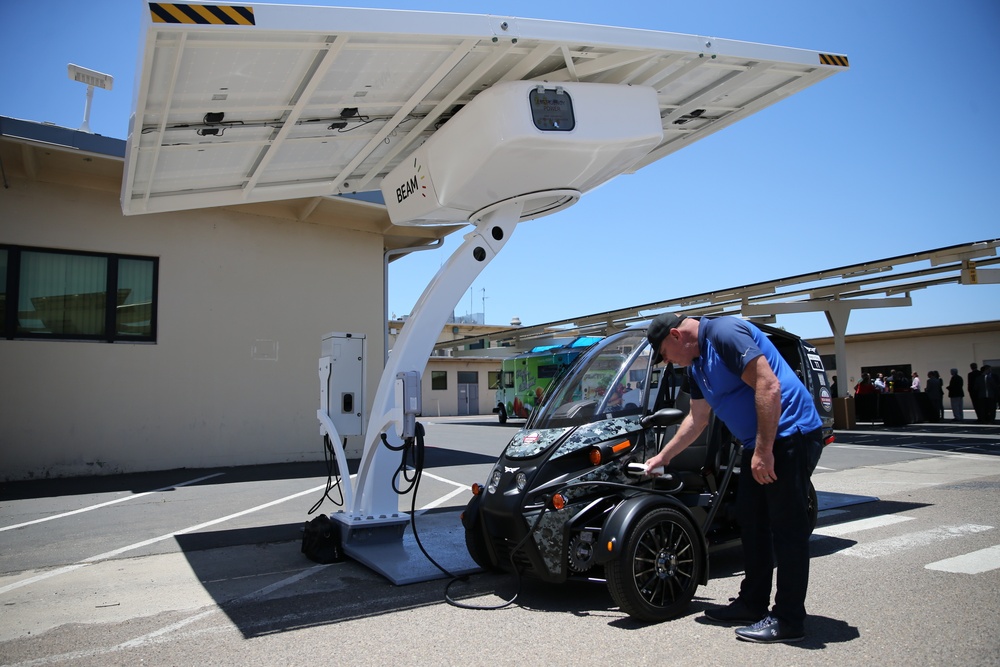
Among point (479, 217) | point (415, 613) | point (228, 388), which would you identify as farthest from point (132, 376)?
point (415, 613)

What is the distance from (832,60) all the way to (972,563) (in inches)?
172

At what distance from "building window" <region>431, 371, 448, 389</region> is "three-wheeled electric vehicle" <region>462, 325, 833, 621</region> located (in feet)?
120

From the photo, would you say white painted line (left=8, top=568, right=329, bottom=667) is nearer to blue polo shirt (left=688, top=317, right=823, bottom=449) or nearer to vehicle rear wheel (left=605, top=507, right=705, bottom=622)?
vehicle rear wheel (left=605, top=507, right=705, bottom=622)

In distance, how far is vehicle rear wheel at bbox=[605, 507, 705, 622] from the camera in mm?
4098

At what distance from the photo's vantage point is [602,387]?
520 cm

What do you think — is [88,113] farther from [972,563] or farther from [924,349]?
[924,349]

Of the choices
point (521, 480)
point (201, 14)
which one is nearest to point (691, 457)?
point (521, 480)

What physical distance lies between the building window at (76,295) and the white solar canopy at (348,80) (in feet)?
18.6

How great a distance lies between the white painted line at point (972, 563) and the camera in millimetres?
5108

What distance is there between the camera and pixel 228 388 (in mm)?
13016

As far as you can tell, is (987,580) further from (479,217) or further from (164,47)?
(164,47)

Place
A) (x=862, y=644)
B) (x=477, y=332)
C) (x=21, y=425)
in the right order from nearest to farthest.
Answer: (x=862, y=644), (x=21, y=425), (x=477, y=332)

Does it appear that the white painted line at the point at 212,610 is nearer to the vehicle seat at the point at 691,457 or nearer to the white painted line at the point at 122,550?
the white painted line at the point at 122,550

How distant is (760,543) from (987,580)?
202 cm
